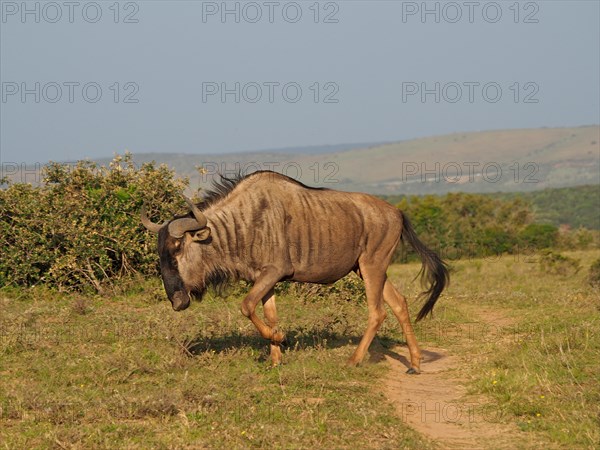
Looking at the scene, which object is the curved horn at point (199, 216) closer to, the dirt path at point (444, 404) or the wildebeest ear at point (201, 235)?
the wildebeest ear at point (201, 235)

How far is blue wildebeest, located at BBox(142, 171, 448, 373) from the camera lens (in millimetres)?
9016

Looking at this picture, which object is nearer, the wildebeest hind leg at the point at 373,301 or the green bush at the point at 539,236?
the wildebeest hind leg at the point at 373,301

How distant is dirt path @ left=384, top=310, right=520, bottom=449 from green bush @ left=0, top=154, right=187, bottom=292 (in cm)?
614

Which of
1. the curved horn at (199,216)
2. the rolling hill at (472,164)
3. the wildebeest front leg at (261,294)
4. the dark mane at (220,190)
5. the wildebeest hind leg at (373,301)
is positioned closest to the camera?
the curved horn at (199,216)

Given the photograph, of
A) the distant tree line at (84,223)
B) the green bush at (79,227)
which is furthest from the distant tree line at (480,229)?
the green bush at (79,227)

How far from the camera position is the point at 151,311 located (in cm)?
1277

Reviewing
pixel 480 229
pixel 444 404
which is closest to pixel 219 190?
pixel 444 404

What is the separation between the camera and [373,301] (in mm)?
9625

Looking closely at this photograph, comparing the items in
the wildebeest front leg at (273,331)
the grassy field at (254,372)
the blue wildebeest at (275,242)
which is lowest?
the grassy field at (254,372)

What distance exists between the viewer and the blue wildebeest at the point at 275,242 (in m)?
9.02

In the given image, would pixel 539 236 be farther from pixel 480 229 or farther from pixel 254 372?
pixel 254 372

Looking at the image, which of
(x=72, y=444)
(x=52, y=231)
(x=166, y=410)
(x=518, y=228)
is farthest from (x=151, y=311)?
(x=518, y=228)

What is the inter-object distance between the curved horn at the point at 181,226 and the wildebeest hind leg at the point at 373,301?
2061mm

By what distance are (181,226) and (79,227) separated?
21.1ft
